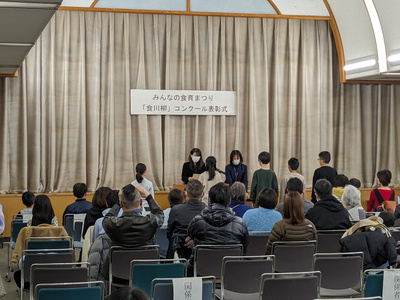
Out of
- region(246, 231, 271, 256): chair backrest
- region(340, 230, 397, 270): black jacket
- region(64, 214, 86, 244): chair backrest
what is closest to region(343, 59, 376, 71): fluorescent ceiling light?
region(246, 231, 271, 256): chair backrest

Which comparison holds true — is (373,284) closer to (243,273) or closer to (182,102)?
(243,273)

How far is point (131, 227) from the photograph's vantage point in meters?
5.21

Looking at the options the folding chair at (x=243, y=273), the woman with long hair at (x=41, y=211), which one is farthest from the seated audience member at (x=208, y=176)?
the folding chair at (x=243, y=273)

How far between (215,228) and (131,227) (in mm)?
765

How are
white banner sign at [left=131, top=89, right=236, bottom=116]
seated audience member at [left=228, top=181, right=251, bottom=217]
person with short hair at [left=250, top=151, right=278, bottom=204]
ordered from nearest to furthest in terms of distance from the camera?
seated audience member at [left=228, top=181, right=251, bottom=217] → person with short hair at [left=250, top=151, right=278, bottom=204] → white banner sign at [left=131, top=89, right=236, bottom=116]

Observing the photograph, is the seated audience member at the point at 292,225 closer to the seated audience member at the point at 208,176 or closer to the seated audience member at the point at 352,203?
the seated audience member at the point at 352,203

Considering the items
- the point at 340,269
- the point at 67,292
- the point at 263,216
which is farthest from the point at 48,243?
the point at 340,269

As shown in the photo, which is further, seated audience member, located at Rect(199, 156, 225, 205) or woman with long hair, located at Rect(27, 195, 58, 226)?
seated audience member, located at Rect(199, 156, 225, 205)

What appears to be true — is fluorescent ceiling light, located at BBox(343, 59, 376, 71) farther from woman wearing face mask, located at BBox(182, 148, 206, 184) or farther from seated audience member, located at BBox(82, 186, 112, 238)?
seated audience member, located at BBox(82, 186, 112, 238)

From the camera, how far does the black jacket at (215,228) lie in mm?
5465

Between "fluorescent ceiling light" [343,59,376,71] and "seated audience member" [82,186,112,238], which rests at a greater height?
"fluorescent ceiling light" [343,59,376,71]

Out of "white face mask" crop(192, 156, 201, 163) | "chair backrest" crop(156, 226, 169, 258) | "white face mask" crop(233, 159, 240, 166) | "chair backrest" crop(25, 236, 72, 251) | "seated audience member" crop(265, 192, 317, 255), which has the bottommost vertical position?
"chair backrest" crop(156, 226, 169, 258)

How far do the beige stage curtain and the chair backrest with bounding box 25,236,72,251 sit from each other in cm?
504

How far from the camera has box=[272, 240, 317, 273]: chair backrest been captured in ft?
18.0
